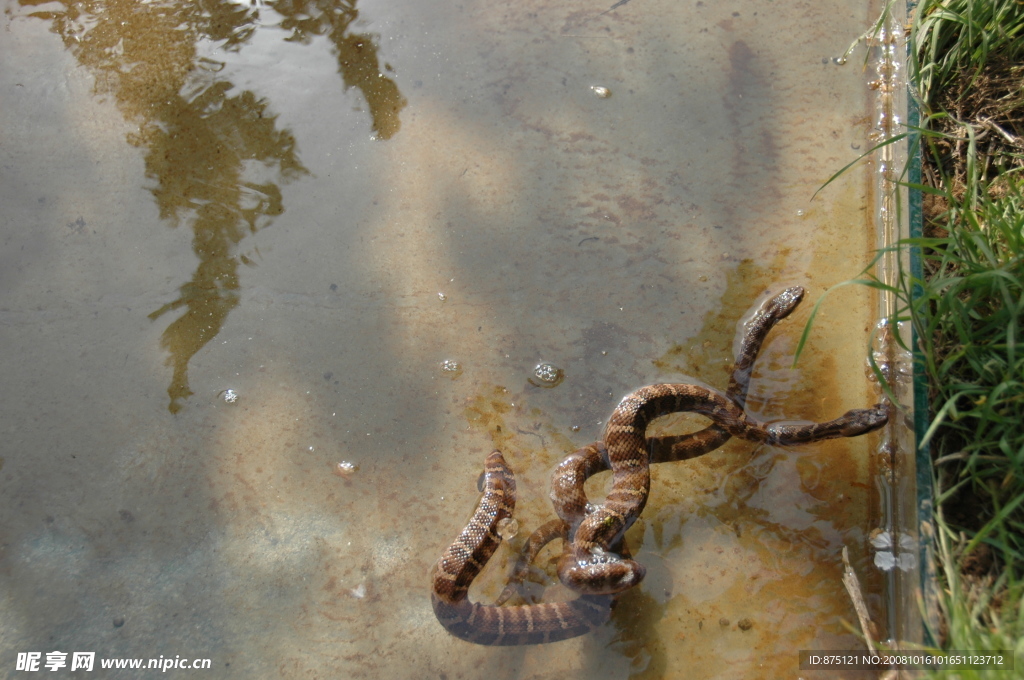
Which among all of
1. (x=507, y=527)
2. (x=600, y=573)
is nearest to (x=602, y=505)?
(x=600, y=573)

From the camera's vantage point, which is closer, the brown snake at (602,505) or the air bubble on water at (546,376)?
the brown snake at (602,505)

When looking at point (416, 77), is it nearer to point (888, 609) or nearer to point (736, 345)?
point (736, 345)

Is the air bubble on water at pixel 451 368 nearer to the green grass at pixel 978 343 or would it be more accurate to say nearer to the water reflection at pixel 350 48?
the water reflection at pixel 350 48

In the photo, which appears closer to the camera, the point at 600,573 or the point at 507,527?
the point at 600,573

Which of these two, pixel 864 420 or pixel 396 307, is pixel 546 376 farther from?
pixel 864 420

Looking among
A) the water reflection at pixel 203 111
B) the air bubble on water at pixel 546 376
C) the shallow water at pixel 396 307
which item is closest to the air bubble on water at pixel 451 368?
the shallow water at pixel 396 307

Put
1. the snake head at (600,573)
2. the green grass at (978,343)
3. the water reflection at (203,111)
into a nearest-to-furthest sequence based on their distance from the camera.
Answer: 1. the green grass at (978,343)
2. the snake head at (600,573)
3. the water reflection at (203,111)
